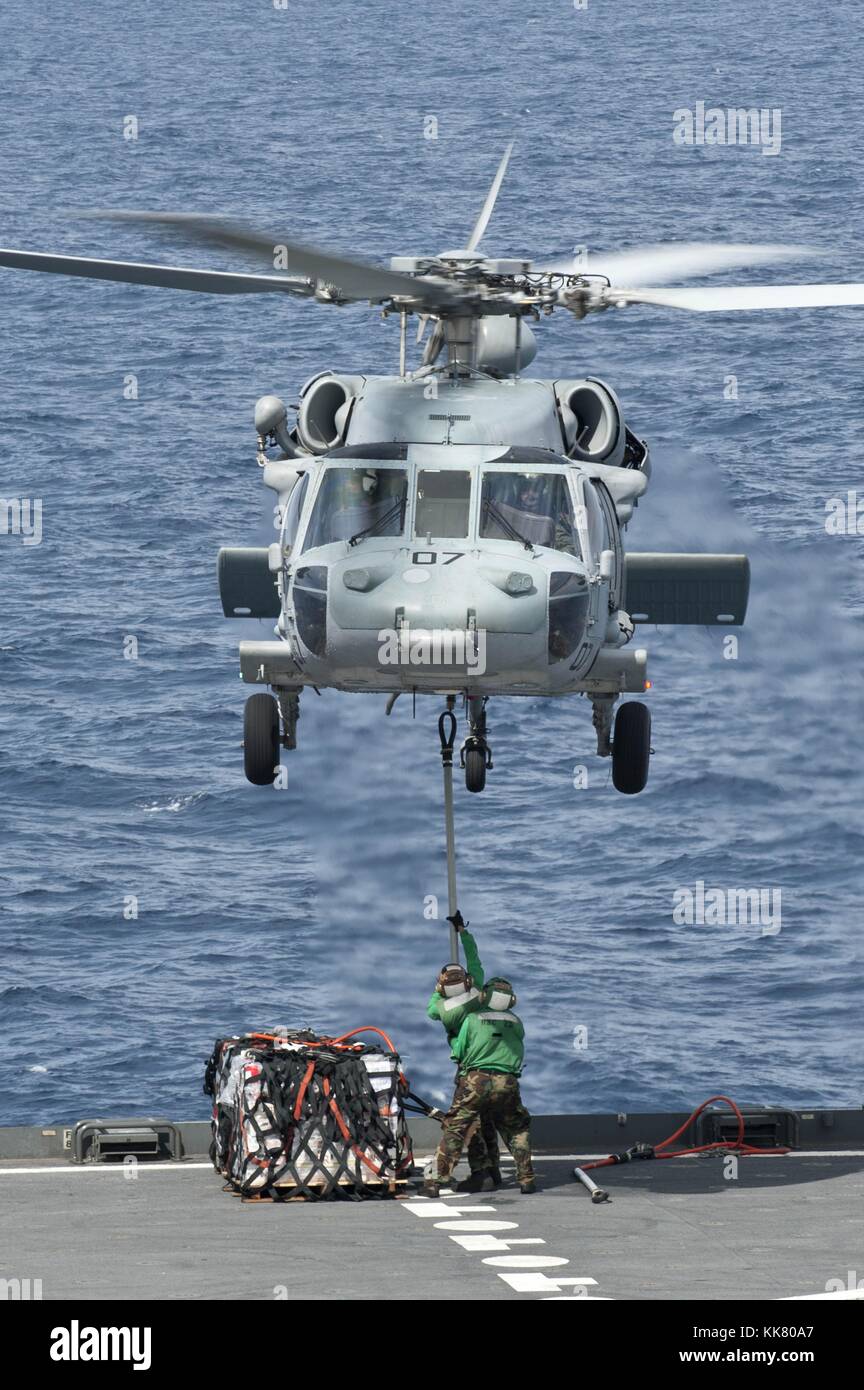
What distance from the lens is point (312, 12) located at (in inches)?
5950

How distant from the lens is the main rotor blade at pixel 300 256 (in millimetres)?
17953

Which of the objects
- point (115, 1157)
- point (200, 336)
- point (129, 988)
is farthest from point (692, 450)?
point (115, 1157)

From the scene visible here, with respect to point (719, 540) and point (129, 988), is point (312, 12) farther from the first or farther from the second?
point (129, 988)

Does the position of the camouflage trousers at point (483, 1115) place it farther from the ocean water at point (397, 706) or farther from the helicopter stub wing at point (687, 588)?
the ocean water at point (397, 706)

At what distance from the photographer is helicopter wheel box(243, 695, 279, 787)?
72.4 feet

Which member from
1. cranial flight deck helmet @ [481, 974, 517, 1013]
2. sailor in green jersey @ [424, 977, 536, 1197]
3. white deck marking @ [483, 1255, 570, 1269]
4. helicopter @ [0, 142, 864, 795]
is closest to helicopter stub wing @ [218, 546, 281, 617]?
helicopter @ [0, 142, 864, 795]

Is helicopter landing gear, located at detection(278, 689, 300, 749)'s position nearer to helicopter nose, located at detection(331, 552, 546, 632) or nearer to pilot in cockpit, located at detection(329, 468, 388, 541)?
pilot in cockpit, located at detection(329, 468, 388, 541)

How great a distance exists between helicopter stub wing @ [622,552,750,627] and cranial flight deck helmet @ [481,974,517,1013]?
17.0ft

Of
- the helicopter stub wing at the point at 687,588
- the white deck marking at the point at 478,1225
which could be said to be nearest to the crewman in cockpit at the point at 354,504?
the helicopter stub wing at the point at 687,588

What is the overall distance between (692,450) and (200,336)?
2517 centimetres

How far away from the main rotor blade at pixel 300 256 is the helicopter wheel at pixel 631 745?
4983 mm

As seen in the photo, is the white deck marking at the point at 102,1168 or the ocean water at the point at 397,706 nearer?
the white deck marking at the point at 102,1168

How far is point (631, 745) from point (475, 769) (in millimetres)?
2441

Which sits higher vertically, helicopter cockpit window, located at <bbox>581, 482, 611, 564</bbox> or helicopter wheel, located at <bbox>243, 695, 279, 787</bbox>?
helicopter cockpit window, located at <bbox>581, 482, 611, 564</bbox>
